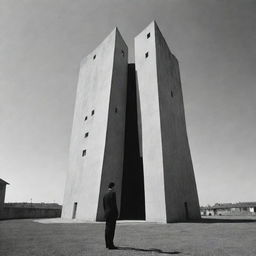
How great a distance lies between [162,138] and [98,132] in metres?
5.68

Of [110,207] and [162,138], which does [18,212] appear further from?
[110,207]

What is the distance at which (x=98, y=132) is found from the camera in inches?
730

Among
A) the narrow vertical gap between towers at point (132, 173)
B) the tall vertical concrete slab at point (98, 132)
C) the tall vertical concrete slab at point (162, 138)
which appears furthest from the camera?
the narrow vertical gap between towers at point (132, 173)

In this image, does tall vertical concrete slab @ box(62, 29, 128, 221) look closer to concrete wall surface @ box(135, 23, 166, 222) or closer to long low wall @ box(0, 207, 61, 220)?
concrete wall surface @ box(135, 23, 166, 222)

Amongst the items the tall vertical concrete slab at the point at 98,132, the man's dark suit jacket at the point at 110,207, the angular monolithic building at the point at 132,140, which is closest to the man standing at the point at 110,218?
the man's dark suit jacket at the point at 110,207

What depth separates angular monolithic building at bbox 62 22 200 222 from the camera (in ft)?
51.4

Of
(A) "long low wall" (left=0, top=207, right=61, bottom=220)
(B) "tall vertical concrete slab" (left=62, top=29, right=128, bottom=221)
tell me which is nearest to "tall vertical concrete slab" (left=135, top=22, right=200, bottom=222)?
(B) "tall vertical concrete slab" (left=62, top=29, right=128, bottom=221)

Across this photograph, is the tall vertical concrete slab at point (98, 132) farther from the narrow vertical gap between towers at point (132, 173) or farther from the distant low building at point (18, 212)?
the distant low building at point (18, 212)

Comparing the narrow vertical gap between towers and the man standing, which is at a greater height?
the narrow vertical gap between towers

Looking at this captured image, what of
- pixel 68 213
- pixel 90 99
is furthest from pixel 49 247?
pixel 90 99

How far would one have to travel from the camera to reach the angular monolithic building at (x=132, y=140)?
51.4 feet

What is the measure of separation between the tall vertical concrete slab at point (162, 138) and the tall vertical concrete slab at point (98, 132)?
2485 millimetres

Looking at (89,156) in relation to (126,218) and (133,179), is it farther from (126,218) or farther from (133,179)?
(126,218)

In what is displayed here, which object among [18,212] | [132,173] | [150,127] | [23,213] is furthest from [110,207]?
[23,213]
